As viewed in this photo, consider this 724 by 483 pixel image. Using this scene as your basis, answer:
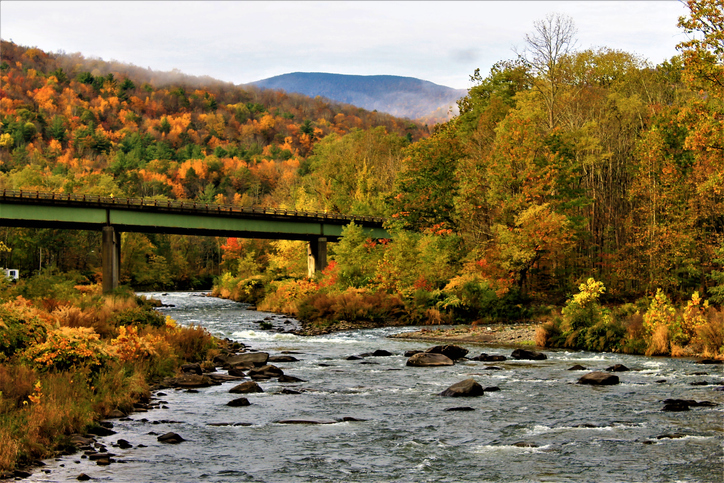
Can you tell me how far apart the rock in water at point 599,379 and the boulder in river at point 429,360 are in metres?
6.14

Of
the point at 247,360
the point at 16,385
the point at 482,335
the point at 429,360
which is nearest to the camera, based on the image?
the point at 16,385

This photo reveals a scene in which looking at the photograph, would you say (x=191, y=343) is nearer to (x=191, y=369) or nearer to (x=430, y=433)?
(x=191, y=369)

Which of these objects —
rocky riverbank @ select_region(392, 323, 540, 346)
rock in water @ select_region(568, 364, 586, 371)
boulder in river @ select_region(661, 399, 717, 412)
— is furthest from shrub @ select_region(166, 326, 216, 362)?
boulder in river @ select_region(661, 399, 717, 412)

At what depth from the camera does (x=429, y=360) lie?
2869 centimetres

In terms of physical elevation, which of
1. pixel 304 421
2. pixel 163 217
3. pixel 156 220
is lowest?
pixel 304 421

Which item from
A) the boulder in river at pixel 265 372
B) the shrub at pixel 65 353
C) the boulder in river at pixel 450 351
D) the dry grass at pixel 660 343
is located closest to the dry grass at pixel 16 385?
the shrub at pixel 65 353

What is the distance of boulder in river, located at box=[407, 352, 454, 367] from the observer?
28.4 m

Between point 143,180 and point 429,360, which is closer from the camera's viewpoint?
point 429,360

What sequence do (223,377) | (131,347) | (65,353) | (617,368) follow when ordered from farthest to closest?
(617,368), (223,377), (131,347), (65,353)

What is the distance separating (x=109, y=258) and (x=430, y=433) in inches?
2483

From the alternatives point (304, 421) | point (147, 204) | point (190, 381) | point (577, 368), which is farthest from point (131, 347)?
point (147, 204)

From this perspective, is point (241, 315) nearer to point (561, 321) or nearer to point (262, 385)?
point (561, 321)

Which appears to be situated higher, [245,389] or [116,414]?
[116,414]

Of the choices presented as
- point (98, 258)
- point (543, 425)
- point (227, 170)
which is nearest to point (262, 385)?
point (543, 425)
